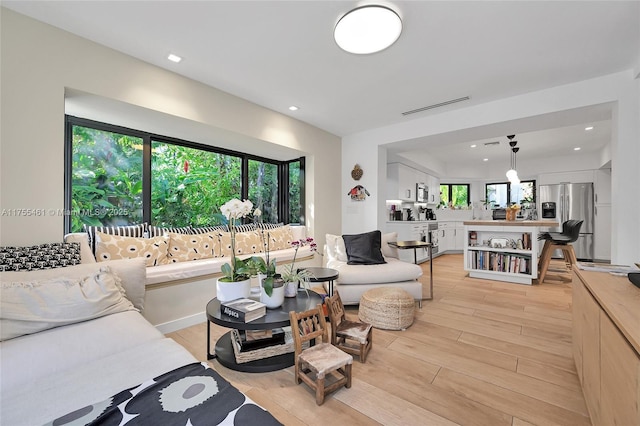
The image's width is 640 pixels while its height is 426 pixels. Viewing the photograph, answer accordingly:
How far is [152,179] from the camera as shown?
3.23 metres

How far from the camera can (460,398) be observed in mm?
1591

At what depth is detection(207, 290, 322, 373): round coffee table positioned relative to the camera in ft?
5.56

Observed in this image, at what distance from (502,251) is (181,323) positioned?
4.67 meters

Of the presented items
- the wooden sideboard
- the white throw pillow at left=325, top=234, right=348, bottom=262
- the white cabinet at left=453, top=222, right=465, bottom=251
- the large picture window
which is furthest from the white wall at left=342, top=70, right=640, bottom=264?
the white cabinet at left=453, top=222, right=465, bottom=251

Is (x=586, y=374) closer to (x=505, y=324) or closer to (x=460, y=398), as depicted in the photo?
(x=460, y=398)

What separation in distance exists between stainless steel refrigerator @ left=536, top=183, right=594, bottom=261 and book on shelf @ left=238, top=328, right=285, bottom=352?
7.15 metres

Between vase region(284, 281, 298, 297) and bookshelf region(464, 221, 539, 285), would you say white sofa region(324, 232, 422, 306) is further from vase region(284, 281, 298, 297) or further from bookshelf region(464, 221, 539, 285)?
bookshelf region(464, 221, 539, 285)

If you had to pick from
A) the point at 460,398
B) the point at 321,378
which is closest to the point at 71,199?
the point at 321,378

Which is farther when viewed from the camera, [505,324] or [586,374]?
[505,324]

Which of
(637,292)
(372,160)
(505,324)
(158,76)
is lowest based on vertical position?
(505,324)

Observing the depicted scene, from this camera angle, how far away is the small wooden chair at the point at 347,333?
1.97 meters

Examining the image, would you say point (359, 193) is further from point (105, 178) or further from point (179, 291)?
point (105, 178)

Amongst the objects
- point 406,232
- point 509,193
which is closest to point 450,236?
point 509,193

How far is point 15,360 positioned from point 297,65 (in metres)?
2.73
